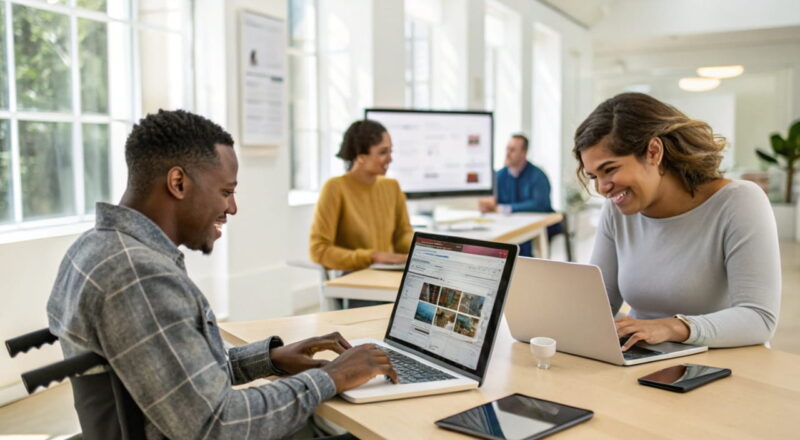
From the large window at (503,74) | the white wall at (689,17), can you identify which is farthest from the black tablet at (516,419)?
the white wall at (689,17)

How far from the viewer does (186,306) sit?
1.10 metres

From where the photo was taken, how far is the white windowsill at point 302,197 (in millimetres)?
4934

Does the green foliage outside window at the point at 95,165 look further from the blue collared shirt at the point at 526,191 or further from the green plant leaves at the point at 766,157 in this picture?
the green plant leaves at the point at 766,157

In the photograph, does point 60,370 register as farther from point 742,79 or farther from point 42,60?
point 742,79

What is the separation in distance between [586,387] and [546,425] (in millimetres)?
245

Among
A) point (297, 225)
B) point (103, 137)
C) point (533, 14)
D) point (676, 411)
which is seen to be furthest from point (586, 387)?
point (533, 14)

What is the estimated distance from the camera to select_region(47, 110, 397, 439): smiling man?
106cm

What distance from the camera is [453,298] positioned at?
1.43 meters

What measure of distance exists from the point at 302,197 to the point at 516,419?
4034 millimetres

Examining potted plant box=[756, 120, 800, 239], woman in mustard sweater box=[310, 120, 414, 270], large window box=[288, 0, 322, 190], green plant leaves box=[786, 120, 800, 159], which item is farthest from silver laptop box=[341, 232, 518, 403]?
green plant leaves box=[786, 120, 800, 159]

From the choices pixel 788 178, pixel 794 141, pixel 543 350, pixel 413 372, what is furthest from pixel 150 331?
pixel 788 178

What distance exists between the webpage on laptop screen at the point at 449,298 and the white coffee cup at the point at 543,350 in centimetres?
17

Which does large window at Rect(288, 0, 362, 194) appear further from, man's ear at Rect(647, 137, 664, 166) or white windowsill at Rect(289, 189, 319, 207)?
man's ear at Rect(647, 137, 664, 166)

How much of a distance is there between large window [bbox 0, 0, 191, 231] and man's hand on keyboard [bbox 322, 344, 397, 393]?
7.70 ft
